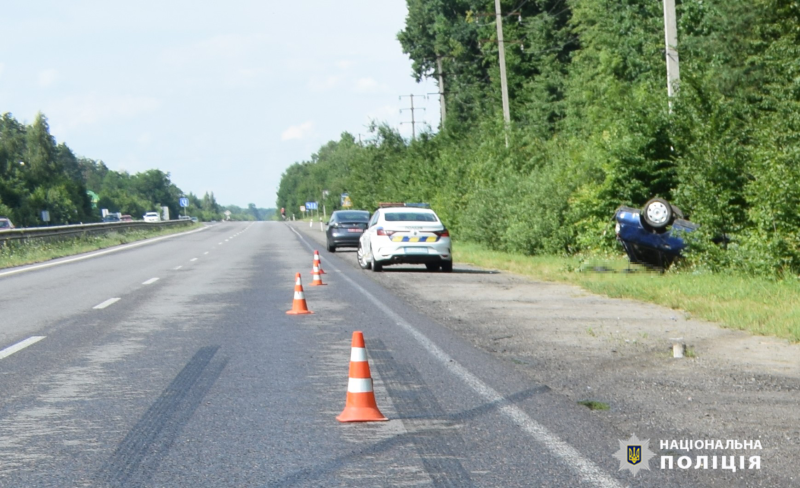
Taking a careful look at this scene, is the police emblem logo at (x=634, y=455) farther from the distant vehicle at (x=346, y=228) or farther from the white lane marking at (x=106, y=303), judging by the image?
the distant vehicle at (x=346, y=228)

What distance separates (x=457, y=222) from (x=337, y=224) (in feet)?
21.6

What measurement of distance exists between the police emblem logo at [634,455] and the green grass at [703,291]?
533cm

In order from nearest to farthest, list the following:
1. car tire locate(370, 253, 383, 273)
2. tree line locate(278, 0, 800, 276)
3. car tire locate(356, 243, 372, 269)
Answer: tree line locate(278, 0, 800, 276)
car tire locate(370, 253, 383, 273)
car tire locate(356, 243, 372, 269)

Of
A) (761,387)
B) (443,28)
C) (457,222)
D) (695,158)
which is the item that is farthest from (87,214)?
(761,387)

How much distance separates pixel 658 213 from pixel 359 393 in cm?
1346

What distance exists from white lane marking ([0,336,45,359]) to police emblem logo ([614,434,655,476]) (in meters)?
6.92

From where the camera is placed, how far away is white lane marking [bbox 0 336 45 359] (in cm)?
1077

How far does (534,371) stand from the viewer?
948 cm

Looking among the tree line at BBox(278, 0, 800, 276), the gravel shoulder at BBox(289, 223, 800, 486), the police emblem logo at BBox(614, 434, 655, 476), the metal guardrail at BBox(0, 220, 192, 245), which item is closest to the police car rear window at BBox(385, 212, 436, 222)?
the tree line at BBox(278, 0, 800, 276)

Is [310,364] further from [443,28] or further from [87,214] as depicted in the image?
[87,214]

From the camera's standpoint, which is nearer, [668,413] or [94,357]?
[668,413]

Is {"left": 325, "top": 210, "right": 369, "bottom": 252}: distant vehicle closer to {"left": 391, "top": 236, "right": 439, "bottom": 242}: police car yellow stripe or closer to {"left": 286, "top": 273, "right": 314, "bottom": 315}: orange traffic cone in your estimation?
{"left": 391, "top": 236, "right": 439, "bottom": 242}: police car yellow stripe

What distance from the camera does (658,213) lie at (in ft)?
63.9

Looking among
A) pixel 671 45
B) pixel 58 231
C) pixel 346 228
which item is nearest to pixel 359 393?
pixel 671 45
